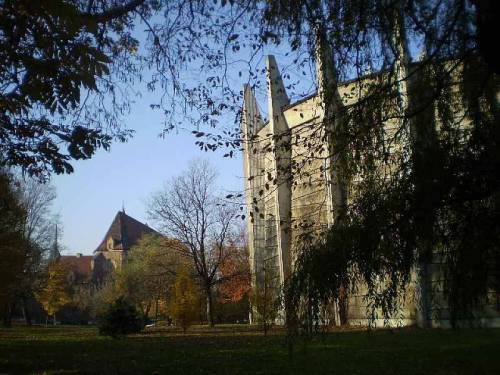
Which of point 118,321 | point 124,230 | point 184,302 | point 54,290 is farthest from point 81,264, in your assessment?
point 118,321

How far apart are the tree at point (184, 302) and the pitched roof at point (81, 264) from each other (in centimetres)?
6507

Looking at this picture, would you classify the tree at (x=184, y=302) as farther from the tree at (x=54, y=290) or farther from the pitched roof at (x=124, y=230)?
the pitched roof at (x=124, y=230)

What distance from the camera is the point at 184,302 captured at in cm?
2853

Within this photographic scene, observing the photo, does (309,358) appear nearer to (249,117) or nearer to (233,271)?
(249,117)

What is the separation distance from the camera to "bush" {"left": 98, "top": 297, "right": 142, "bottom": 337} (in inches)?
944

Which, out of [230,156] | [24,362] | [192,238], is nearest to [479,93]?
[230,156]

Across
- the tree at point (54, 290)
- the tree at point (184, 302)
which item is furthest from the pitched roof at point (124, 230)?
the tree at point (184, 302)

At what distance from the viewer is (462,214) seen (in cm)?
606

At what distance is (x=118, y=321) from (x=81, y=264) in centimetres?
7823

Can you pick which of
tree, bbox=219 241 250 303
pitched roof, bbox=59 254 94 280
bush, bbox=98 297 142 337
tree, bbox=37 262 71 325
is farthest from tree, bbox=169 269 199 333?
pitched roof, bbox=59 254 94 280

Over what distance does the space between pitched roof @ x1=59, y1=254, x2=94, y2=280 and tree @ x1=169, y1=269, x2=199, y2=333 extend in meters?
→ 65.1

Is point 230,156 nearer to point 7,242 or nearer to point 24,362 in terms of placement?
point 24,362

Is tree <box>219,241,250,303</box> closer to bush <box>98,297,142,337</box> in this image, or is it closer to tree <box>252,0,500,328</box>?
bush <box>98,297,142,337</box>

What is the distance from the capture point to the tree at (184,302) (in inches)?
1113
